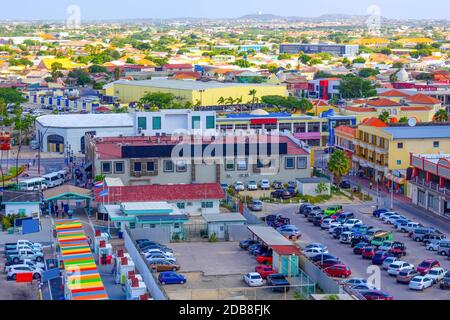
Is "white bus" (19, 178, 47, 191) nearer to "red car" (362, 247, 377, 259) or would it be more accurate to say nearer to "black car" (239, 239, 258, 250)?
"black car" (239, 239, 258, 250)

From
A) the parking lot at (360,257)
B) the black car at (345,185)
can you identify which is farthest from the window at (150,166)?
the black car at (345,185)

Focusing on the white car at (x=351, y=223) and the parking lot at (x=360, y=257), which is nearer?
the parking lot at (x=360, y=257)

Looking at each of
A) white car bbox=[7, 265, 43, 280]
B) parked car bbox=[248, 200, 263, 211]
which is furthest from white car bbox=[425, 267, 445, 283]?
parked car bbox=[248, 200, 263, 211]

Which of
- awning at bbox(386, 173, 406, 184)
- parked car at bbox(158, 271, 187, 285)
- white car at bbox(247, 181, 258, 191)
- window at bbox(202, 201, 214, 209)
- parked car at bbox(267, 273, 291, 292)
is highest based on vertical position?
parked car at bbox(267, 273, 291, 292)

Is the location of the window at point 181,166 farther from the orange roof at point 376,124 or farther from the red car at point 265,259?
the red car at point 265,259

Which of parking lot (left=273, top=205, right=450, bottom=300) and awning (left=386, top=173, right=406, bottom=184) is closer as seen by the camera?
parking lot (left=273, top=205, right=450, bottom=300)

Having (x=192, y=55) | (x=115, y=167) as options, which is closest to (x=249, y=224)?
(x=115, y=167)
